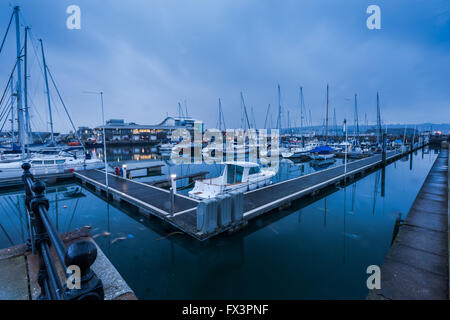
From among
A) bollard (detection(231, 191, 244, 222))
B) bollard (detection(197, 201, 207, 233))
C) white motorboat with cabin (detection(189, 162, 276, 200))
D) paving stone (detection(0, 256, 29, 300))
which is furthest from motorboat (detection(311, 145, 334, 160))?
paving stone (detection(0, 256, 29, 300))

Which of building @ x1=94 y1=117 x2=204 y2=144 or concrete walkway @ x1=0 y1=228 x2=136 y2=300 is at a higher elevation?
building @ x1=94 y1=117 x2=204 y2=144

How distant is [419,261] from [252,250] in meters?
5.54

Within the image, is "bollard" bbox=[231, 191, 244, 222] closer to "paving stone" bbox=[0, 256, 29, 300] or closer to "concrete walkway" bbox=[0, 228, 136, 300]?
"concrete walkway" bbox=[0, 228, 136, 300]

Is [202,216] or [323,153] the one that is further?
[323,153]

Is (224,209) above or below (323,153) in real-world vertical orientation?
below

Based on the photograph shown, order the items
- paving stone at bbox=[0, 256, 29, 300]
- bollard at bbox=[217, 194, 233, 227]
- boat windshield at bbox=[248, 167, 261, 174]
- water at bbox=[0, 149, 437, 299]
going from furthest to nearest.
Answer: boat windshield at bbox=[248, 167, 261, 174], bollard at bbox=[217, 194, 233, 227], water at bbox=[0, 149, 437, 299], paving stone at bbox=[0, 256, 29, 300]

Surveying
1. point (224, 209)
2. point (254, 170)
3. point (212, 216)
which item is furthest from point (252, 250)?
point (254, 170)

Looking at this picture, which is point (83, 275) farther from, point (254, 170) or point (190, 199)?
point (254, 170)

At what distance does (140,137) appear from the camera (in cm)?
9375

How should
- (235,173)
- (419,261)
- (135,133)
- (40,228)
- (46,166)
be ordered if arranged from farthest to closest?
1. (135,133)
2. (46,166)
3. (235,173)
4. (419,261)
5. (40,228)

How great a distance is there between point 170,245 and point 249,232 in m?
3.91

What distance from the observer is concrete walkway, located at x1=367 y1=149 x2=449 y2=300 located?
494 centimetres

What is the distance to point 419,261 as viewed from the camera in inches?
237
